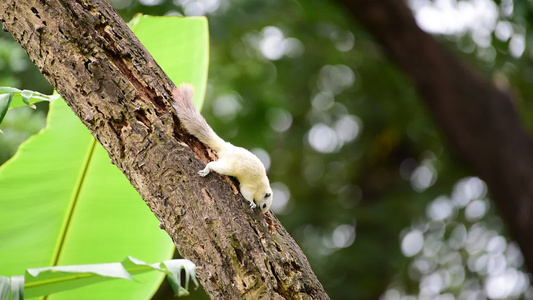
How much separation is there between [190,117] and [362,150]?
4.90 m

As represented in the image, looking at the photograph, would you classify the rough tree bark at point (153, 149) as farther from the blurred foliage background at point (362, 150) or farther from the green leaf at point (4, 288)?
the blurred foliage background at point (362, 150)

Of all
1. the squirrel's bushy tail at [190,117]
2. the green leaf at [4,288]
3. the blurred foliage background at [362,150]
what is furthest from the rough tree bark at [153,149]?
the blurred foliage background at [362,150]

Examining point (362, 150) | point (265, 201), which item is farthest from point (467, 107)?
point (265, 201)

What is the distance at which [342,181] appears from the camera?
6.51 meters

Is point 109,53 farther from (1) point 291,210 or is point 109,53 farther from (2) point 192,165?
(1) point 291,210

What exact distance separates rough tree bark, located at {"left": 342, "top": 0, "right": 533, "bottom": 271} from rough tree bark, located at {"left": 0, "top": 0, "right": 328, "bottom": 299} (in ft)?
12.6

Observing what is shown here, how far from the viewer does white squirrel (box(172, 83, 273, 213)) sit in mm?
1537

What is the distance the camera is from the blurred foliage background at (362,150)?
17.2 ft

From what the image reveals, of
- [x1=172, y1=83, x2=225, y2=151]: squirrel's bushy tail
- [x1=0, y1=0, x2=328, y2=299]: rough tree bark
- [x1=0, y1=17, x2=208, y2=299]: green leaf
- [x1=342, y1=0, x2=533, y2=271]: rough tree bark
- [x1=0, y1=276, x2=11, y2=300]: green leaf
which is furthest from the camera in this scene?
[x1=342, y1=0, x2=533, y2=271]: rough tree bark

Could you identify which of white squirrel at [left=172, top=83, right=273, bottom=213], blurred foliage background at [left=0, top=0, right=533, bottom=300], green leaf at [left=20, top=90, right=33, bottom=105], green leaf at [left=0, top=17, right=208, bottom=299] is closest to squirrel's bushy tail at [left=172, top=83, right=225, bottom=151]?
white squirrel at [left=172, top=83, right=273, bottom=213]

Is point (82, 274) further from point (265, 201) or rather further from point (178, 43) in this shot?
point (178, 43)

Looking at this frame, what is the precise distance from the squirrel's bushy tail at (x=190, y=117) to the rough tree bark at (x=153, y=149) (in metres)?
0.02

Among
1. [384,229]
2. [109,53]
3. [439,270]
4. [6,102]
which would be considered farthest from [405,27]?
[6,102]

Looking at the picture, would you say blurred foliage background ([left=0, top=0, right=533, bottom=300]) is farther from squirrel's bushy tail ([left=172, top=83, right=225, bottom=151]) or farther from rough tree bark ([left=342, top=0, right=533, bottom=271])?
squirrel's bushy tail ([left=172, top=83, right=225, bottom=151])
